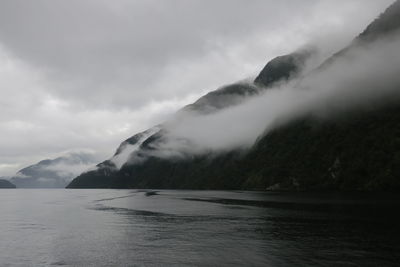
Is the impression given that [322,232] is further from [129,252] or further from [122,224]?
[122,224]

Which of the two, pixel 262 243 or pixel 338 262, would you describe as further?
pixel 262 243

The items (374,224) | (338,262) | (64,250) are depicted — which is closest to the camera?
(338,262)

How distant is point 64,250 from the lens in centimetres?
6925

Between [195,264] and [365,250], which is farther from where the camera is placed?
[365,250]

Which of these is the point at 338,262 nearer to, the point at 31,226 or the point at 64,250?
the point at 64,250

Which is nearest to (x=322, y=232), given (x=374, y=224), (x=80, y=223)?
(x=374, y=224)

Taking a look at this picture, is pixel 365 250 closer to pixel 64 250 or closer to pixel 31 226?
pixel 64 250

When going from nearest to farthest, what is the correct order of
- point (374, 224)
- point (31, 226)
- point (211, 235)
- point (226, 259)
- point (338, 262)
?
point (338, 262) < point (226, 259) < point (211, 235) < point (374, 224) < point (31, 226)

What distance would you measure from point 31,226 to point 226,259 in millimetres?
73920

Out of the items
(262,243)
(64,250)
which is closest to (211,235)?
(262,243)

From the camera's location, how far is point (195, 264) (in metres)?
55.8

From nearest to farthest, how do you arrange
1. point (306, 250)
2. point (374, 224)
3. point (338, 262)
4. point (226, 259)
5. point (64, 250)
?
point (338, 262) < point (226, 259) < point (306, 250) < point (64, 250) < point (374, 224)

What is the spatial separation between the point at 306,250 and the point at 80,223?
75.3m

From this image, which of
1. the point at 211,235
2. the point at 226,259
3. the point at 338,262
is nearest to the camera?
the point at 338,262
